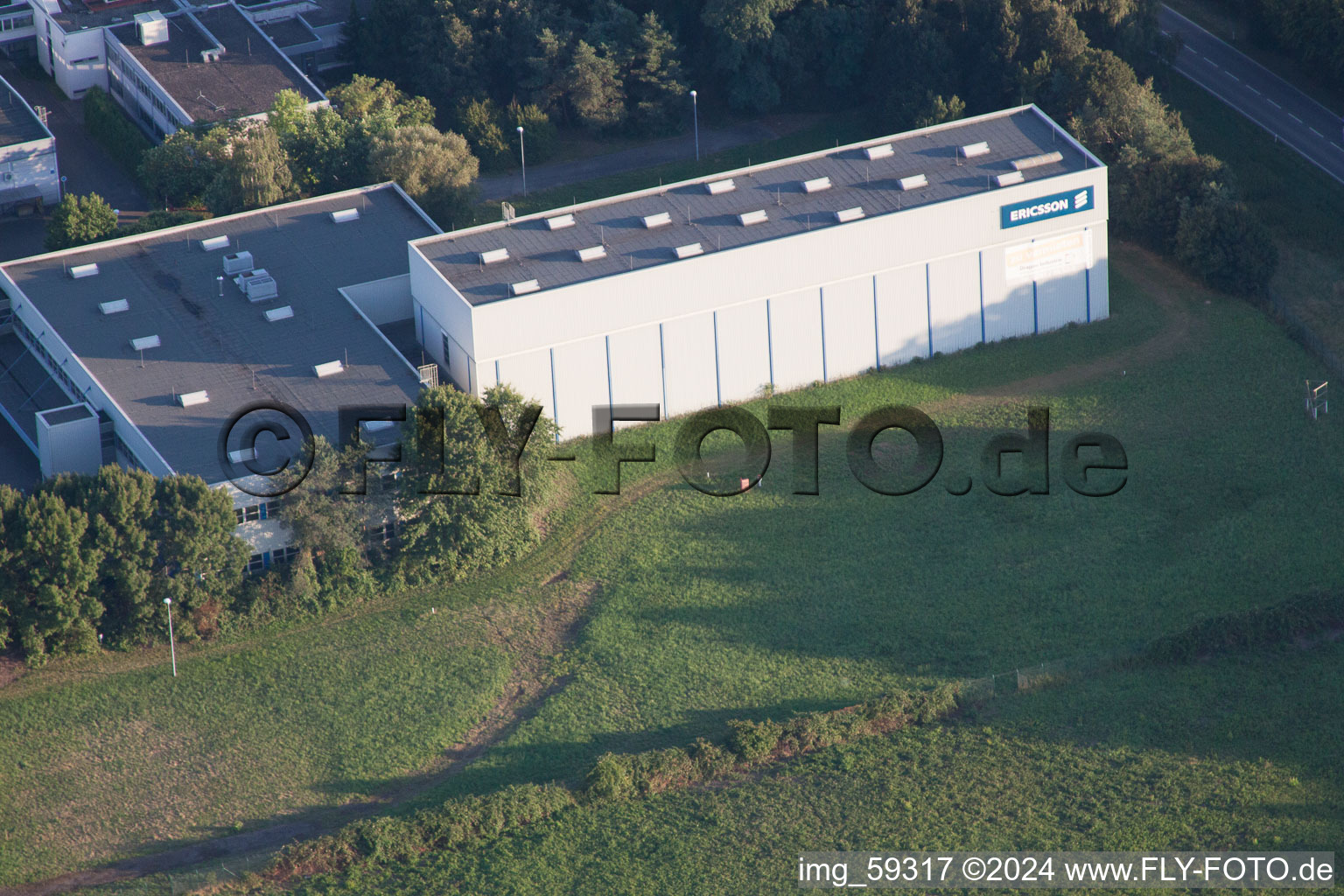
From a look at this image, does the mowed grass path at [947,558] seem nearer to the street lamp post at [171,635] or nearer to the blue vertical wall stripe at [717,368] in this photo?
the blue vertical wall stripe at [717,368]

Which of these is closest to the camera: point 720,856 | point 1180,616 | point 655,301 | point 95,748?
point 720,856

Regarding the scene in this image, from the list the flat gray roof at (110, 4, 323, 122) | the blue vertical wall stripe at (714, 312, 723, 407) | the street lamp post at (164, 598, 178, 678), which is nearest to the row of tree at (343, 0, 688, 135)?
the flat gray roof at (110, 4, 323, 122)

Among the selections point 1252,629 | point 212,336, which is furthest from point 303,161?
point 1252,629

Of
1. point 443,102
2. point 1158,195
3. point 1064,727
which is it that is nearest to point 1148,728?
point 1064,727

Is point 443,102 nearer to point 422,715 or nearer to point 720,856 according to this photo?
point 422,715

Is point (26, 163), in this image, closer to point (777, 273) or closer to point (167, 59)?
point (167, 59)
